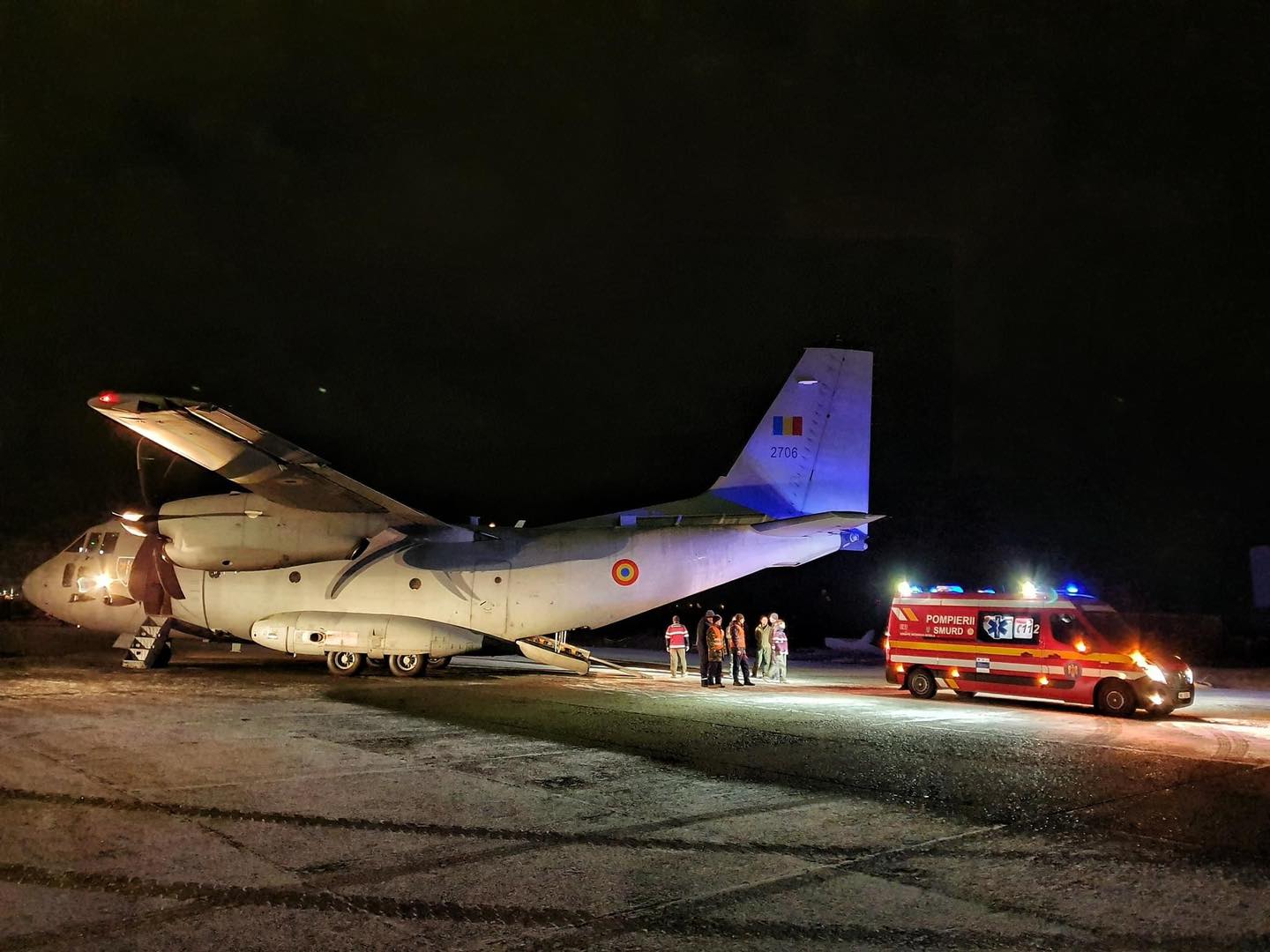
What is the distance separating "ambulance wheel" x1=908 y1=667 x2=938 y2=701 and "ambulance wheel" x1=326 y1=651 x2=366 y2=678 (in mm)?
11039

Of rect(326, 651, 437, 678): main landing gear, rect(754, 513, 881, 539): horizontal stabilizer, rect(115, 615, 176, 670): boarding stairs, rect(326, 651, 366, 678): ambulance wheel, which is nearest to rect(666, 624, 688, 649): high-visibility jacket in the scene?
rect(754, 513, 881, 539): horizontal stabilizer

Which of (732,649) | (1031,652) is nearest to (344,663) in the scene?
(732,649)

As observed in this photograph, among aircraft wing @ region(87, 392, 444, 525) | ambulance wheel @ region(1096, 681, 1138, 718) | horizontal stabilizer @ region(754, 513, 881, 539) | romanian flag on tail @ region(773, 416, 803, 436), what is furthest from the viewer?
romanian flag on tail @ region(773, 416, 803, 436)

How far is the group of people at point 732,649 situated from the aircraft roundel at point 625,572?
1653 mm

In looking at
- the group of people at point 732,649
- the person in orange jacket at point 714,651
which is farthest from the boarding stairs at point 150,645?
the person in orange jacket at point 714,651

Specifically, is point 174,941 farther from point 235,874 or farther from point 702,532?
point 702,532

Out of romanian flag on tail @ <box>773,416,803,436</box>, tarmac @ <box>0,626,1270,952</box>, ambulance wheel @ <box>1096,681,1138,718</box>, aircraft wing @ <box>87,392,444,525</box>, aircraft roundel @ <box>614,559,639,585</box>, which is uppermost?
romanian flag on tail @ <box>773,416,803,436</box>

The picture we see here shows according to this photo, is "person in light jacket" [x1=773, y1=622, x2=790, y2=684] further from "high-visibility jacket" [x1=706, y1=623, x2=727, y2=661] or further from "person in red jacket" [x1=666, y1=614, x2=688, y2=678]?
"high-visibility jacket" [x1=706, y1=623, x2=727, y2=661]

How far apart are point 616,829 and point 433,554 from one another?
13.1 meters

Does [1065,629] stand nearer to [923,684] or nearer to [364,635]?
[923,684]

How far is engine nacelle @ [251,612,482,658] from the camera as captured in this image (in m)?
18.1

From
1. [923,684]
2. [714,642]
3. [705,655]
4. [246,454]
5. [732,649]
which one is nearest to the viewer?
[246,454]

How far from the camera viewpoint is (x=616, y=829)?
6.79 m

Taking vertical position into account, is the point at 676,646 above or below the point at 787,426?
below
